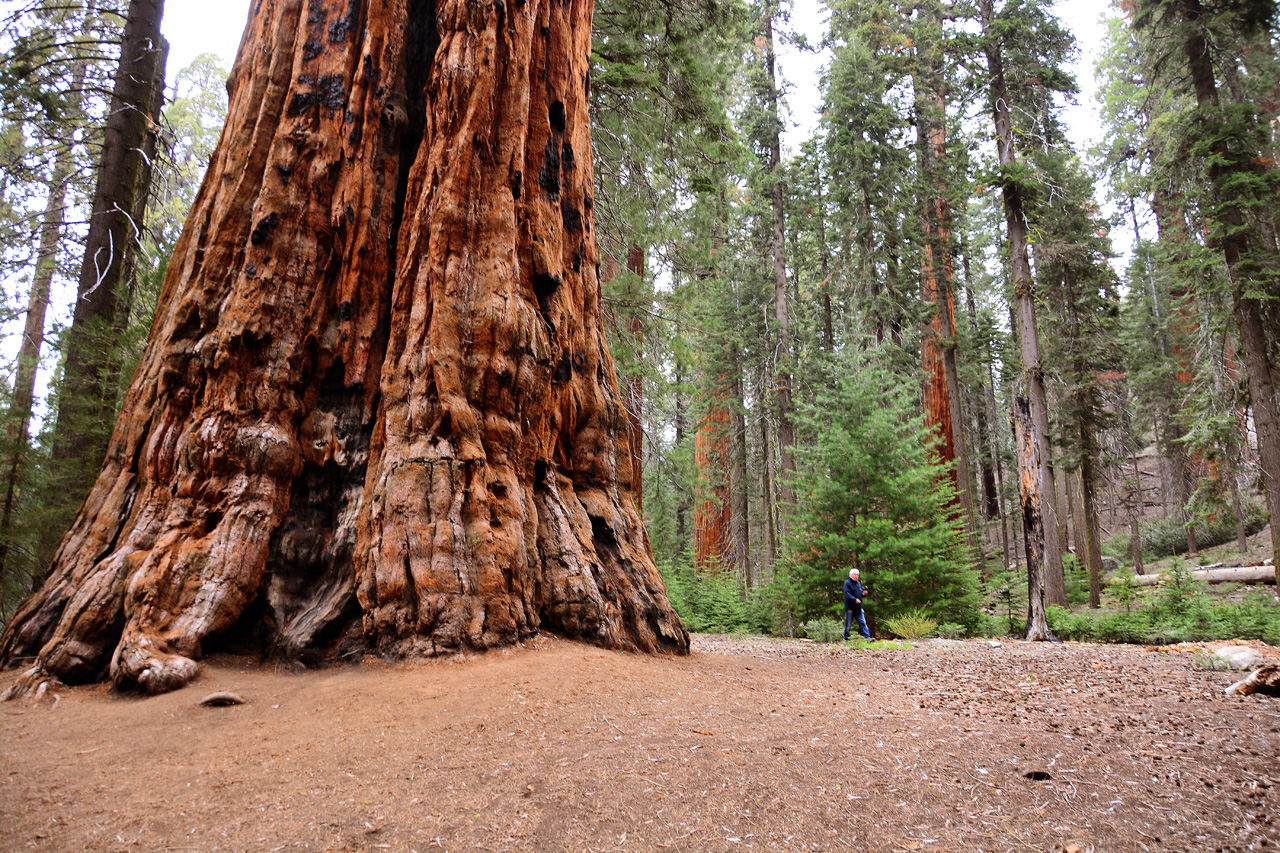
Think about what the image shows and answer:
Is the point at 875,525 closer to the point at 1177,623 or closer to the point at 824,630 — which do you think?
the point at 824,630

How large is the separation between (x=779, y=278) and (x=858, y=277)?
2555 mm

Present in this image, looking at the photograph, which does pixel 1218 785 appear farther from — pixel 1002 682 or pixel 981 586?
pixel 981 586

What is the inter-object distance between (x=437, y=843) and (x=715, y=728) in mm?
1877

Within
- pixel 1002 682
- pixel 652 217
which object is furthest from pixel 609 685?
pixel 652 217

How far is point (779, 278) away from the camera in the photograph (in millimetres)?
19594

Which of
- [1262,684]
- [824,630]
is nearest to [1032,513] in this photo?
[824,630]

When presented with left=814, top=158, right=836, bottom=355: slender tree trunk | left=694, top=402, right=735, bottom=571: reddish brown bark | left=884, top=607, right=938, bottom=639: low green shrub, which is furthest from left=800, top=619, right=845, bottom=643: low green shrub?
left=814, top=158, right=836, bottom=355: slender tree trunk

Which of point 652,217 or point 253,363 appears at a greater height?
point 652,217

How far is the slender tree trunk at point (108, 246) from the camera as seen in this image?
7.58m

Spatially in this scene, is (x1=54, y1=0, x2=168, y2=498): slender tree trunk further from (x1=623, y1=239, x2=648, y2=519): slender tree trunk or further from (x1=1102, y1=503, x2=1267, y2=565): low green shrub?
(x1=1102, y1=503, x2=1267, y2=565): low green shrub

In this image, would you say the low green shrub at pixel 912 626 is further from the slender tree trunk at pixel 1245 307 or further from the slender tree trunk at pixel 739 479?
the slender tree trunk at pixel 739 479

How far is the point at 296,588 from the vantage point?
537 centimetres

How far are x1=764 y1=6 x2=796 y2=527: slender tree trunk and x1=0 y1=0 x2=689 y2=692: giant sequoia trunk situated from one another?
1282 centimetres

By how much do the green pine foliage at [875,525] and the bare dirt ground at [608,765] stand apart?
6901 millimetres
